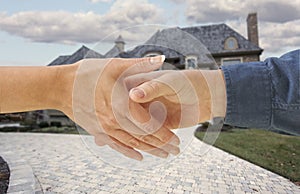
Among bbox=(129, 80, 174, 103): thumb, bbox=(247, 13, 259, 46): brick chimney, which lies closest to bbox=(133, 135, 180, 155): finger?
bbox=(129, 80, 174, 103): thumb

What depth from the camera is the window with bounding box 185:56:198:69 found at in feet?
2.42

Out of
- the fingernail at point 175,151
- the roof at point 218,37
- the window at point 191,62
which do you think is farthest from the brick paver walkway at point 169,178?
the roof at point 218,37

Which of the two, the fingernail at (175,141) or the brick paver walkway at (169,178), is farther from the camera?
the brick paver walkway at (169,178)

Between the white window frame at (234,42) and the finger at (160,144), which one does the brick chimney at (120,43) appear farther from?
the white window frame at (234,42)

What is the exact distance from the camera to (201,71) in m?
0.74

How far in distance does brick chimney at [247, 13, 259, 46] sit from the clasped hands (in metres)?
8.15

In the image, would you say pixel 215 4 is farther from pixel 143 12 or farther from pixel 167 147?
pixel 167 147

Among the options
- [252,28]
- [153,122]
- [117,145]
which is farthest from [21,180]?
[252,28]

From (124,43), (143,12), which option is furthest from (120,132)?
A: (143,12)

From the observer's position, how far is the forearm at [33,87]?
0.67 m

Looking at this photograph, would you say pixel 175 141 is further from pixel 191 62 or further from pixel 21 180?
pixel 21 180

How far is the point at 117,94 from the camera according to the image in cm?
69

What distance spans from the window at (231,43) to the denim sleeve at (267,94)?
7.51 meters

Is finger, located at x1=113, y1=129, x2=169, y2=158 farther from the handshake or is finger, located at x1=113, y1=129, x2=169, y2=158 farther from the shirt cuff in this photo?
the shirt cuff
